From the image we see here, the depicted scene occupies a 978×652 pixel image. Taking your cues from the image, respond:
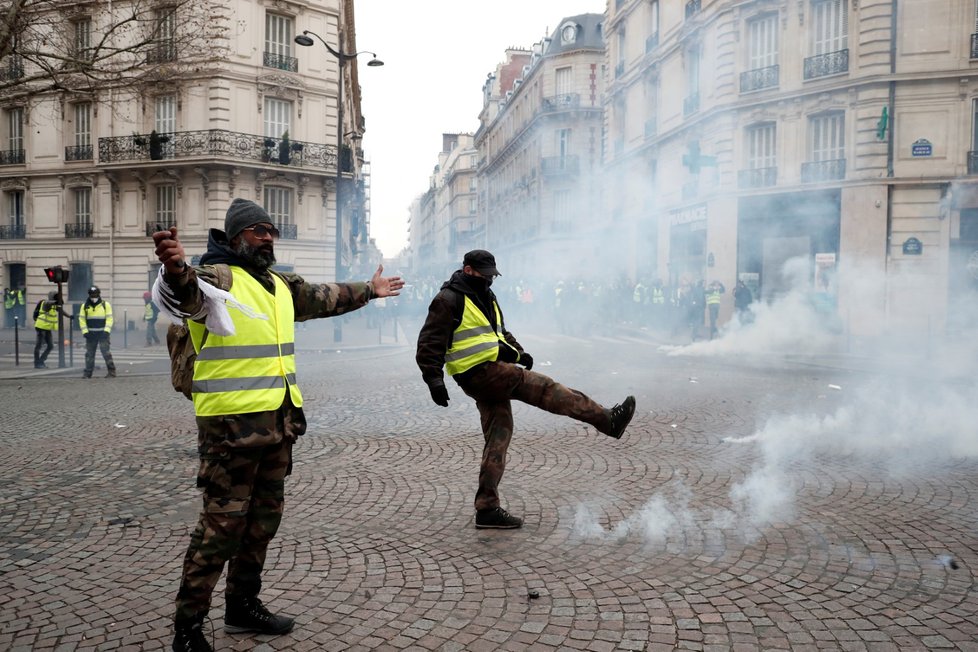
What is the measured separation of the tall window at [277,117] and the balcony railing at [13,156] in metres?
9.78

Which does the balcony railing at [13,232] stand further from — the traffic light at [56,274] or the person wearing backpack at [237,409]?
the person wearing backpack at [237,409]

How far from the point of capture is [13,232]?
26.6 m

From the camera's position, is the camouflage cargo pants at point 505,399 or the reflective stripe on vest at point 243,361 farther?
the camouflage cargo pants at point 505,399

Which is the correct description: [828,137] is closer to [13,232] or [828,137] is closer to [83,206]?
[83,206]

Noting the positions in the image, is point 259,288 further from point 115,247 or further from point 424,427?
point 115,247

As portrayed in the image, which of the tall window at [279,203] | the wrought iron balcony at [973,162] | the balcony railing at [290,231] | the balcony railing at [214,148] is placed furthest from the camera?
the balcony railing at [290,231]

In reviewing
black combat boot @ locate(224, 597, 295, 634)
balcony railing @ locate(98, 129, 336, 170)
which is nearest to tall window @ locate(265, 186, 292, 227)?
balcony railing @ locate(98, 129, 336, 170)

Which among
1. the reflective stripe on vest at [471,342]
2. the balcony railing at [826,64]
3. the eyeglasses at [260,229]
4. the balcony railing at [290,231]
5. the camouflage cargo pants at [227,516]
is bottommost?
the camouflage cargo pants at [227,516]

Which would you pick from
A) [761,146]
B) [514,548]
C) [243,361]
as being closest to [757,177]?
[761,146]

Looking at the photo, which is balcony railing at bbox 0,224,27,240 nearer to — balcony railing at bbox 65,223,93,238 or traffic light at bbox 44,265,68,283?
balcony railing at bbox 65,223,93,238

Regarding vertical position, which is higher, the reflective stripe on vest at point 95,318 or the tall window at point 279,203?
the tall window at point 279,203

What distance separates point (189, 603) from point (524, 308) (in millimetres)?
28067

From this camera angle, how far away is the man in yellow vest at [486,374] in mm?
4047

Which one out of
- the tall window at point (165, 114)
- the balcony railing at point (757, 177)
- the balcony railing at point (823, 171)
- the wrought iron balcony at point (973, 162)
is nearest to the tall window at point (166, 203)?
the tall window at point (165, 114)
